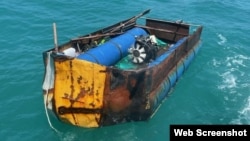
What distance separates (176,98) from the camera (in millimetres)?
21438

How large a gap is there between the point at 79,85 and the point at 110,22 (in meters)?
16.6

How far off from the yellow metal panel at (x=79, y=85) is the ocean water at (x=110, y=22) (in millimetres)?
1722

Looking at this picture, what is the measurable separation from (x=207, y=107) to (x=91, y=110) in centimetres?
786

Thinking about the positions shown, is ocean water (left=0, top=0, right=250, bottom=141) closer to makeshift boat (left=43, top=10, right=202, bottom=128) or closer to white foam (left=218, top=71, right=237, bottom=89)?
white foam (left=218, top=71, right=237, bottom=89)

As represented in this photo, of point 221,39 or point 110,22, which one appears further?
point 110,22

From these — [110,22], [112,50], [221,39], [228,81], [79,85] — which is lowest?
[228,81]

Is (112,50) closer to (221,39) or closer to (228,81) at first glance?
(228,81)

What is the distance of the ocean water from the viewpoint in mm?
18094

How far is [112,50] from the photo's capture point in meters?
20.5

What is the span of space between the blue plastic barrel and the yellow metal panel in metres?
1.77

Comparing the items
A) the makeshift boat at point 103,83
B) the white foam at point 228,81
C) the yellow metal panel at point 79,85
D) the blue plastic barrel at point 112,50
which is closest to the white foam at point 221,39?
the white foam at point 228,81

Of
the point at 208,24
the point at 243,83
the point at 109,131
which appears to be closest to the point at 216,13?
the point at 208,24

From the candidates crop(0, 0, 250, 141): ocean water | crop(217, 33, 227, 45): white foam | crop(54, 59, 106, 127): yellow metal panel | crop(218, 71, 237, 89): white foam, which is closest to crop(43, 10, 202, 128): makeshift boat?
crop(54, 59, 106, 127): yellow metal panel

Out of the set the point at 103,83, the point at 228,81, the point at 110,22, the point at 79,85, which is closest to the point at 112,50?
the point at 103,83
